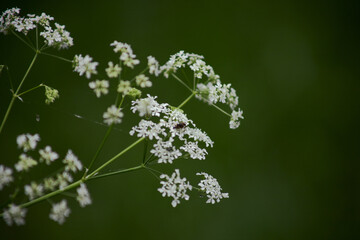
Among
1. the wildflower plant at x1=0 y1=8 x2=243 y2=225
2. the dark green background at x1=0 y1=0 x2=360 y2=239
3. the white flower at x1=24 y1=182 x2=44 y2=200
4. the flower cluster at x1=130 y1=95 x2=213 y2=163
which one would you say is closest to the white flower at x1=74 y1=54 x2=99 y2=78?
the wildflower plant at x1=0 y1=8 x2=243 y2=225

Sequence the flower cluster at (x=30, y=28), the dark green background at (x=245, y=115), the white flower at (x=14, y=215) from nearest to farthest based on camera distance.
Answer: the white flower at (x=14, y=215)
the flower cluster at (x=30, y=28)
the dark green background at (x=245, y=115)

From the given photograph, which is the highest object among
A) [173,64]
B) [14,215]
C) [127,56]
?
[173,64]

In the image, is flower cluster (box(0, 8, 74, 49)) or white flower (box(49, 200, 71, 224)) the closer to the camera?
white flower (box(49, 200, 71, 224))

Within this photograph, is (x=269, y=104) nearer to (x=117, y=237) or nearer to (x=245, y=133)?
(x=245, y=133)

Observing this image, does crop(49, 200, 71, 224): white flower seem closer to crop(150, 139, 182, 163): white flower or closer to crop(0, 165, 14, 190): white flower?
crop(0, 165, 14, 190): white flower

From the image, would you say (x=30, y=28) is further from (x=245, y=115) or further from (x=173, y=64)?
(x=245, y=115)

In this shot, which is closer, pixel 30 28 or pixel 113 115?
pixel 113 115

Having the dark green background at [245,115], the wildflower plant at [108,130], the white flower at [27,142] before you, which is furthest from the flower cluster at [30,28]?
the dark green background at [245,115]

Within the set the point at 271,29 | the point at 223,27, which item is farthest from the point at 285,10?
the point at 223,27

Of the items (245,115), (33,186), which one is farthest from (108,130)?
(245,115)

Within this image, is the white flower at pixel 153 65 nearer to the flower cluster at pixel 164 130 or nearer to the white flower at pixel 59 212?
the flower cluster at pixel 164 130
